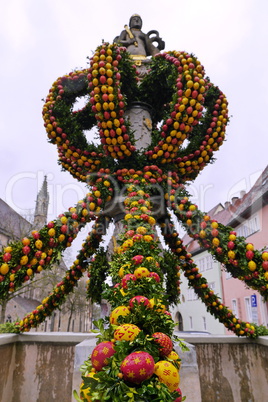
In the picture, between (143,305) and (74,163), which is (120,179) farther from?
(143,305)

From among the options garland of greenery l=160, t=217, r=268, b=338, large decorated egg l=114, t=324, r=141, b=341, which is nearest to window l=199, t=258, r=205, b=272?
garland of greenery l=160, t=217, r=268, b=338

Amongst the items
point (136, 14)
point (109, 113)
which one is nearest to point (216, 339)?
point (109, 113)

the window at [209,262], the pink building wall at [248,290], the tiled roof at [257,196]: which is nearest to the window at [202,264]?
the window at [209,262]

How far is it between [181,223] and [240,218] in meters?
12.8

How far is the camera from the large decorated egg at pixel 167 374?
1.63 metres

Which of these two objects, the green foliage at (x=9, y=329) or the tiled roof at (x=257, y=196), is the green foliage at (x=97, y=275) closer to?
the green foliage at (x=9, y=329)

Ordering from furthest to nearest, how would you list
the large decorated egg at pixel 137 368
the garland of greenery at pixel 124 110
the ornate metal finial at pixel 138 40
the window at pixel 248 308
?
the window at pixel 248 308
the ornate metal finial at pixel 138 40
the garland of greenery at pixel 124 110
the large decorated egg at pixel 137 368

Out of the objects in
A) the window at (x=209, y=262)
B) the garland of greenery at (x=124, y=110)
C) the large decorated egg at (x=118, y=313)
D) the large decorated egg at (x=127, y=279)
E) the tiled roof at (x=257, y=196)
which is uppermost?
the tiled roof at (x=257, y=196)

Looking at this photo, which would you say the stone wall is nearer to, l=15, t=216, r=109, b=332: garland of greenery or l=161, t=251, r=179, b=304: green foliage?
l=15, t=216, r=109, b=332: garland of greenery

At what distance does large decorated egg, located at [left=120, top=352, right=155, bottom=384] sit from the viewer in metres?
1.53

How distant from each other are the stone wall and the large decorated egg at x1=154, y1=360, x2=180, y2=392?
218 cm

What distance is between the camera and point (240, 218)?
15812 mm

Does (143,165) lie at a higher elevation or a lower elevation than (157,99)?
lower

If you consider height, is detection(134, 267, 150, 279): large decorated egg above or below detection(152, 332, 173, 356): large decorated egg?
above
